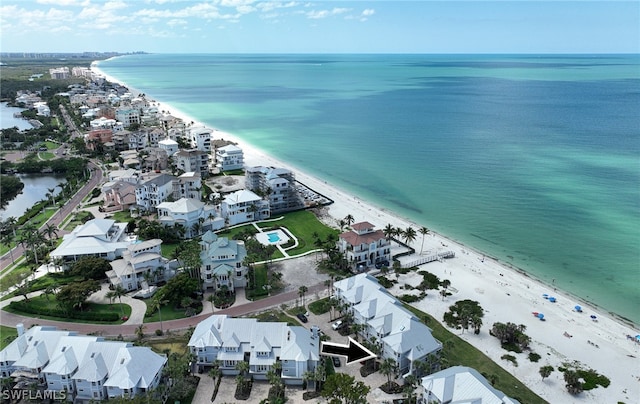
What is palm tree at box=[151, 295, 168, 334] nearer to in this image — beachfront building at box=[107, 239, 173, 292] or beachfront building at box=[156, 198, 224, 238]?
beachfront building at box=[107, 239, 173, 292]

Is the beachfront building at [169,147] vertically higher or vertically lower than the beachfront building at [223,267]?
higher

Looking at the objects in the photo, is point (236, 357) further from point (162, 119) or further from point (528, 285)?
point (162, 119)

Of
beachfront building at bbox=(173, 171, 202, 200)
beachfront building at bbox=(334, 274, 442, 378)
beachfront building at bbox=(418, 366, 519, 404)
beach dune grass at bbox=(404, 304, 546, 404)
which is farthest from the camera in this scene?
beachfront building at bbox=(173, 171, 202, 200)

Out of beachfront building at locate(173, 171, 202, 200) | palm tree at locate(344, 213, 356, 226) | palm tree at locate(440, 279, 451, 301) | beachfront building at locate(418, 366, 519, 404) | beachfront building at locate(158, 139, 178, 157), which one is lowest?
palm tree at locate(440, 279, 451, 301)

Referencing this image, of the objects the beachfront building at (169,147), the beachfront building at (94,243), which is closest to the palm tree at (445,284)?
the beachfront building at (94,243)

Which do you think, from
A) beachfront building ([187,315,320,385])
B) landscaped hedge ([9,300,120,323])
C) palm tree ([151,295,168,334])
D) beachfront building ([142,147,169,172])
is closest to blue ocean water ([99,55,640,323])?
beachfront building ([142,147,169,172])

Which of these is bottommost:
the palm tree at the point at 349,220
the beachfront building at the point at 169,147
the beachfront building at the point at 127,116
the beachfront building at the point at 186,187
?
the palm tree at the point at 349,220

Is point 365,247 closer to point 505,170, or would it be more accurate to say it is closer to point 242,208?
point 242,208

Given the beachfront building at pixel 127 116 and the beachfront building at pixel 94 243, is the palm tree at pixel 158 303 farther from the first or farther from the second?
the beachfront building at pixel 127 116
